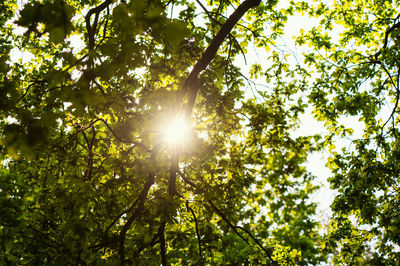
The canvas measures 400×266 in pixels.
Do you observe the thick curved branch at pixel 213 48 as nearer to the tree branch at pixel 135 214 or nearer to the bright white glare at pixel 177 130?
the bright white glare at pixel 177 130

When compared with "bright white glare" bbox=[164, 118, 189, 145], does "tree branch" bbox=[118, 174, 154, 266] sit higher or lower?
lower

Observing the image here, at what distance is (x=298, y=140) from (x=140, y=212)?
385cm

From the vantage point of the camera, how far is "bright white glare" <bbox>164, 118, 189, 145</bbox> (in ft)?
14.6

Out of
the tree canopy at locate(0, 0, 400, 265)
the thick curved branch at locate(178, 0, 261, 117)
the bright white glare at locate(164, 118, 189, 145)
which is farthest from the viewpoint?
the bright white glare at locate(164, 118, 189, 145)

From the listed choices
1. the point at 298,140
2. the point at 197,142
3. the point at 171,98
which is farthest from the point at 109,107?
the point at 298,140

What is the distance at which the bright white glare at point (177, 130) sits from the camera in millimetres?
4449

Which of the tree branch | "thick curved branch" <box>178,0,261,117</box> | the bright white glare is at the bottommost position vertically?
the tree branch

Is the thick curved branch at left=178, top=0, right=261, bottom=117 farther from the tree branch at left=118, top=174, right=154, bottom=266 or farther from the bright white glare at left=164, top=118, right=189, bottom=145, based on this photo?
the tree branch at left=118, top=174, right=154, bottom=266

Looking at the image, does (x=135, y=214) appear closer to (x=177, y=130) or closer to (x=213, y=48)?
(x=177, y=130)

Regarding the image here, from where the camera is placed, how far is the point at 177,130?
462 cm

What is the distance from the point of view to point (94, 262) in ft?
12.8

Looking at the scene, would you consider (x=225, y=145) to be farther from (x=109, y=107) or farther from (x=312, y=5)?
(x=312, y=5)

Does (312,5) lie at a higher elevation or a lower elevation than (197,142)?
higher

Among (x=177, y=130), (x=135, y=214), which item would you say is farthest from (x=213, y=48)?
(x=135, y=214)
